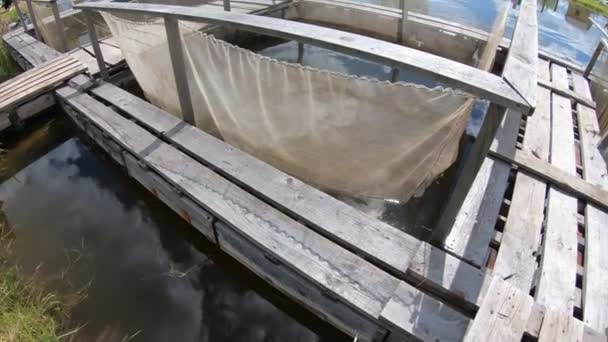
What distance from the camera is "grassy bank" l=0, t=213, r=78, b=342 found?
1.96 m

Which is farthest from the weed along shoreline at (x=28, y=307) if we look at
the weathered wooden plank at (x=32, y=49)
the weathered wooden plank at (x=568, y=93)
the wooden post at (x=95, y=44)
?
the weathered wooden plank at (x=568, y=93)

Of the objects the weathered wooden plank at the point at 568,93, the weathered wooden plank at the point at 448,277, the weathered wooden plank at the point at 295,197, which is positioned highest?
the weathered wooden plank at the point at 568,93

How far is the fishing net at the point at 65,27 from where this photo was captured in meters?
5.12

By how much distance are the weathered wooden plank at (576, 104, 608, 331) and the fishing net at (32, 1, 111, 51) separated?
6298mm

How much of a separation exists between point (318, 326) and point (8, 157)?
4.05 meters

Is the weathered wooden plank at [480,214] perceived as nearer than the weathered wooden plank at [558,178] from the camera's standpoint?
Result: Yes

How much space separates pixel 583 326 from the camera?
1527 mm

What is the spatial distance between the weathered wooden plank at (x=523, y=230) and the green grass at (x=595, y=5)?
422 inches

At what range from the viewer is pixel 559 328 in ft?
5.00

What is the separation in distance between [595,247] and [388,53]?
6.07 ft

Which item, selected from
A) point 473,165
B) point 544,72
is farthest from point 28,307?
point 544,72

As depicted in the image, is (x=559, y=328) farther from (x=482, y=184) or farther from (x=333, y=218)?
(x=333, y=218)

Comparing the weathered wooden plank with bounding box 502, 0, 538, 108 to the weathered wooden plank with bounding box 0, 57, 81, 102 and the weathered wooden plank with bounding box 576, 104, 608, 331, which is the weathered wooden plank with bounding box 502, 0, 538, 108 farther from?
the weathered wooden plank with bounding box 0, 57, 81, 102

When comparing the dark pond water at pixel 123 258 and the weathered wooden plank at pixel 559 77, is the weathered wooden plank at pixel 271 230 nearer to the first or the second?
the dark pond water at pixel 123 258
